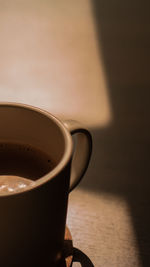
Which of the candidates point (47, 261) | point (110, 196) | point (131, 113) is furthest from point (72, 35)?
point (47, 261)

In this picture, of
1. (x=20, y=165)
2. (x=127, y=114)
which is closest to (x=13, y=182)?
(x=20, y=165)

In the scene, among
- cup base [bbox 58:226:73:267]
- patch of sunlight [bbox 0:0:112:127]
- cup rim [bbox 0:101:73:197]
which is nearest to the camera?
cup rim [bbox 0:101:73:197]

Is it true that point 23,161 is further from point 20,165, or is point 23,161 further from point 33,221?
point 33,221

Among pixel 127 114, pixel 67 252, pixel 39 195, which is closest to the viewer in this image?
pixel 39 195

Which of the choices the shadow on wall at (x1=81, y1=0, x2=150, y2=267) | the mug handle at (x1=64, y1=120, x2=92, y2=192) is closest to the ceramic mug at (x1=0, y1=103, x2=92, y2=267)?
the mug handle at (x1=64, y1=120, x2=92, y2=192)

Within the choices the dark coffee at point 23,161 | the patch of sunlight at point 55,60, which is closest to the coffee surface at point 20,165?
the dark coffee at point 23,161

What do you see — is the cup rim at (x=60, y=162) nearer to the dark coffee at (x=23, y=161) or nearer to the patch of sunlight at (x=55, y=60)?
the dark coffee at (x=23, y=161)

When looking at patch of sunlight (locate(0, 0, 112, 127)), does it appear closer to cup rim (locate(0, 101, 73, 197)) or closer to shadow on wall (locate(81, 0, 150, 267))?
shadow on wall (locate(81, 0, 150, 267))
